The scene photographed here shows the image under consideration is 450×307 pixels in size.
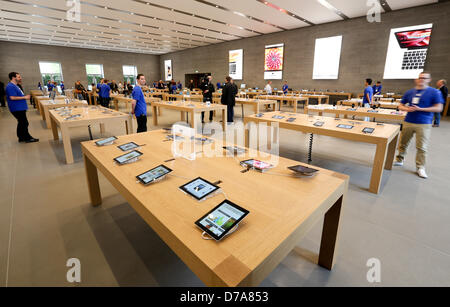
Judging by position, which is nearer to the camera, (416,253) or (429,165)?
(416,253)

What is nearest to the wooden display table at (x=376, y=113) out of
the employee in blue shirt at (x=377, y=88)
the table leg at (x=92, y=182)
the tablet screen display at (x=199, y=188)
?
the tablet screen display at (x=199, y=188)

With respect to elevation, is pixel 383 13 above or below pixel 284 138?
above

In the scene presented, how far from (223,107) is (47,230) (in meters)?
4.79

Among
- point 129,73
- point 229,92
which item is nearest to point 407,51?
point 229,92

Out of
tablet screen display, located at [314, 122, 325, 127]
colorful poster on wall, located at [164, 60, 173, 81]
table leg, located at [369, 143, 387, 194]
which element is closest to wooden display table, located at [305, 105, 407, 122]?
tablet screen display, located at [314, 122, 325, 127]

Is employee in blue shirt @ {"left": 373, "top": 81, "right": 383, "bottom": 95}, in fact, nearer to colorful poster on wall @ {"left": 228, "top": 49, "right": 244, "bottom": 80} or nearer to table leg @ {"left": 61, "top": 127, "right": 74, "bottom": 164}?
colorful poster on wall @ {"left": 228, "top": 49, "right": 244, "bottom": 80}

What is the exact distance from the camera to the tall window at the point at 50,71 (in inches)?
715

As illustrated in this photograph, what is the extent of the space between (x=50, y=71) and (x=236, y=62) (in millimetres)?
15201

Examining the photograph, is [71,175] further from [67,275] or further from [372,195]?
[372,195]

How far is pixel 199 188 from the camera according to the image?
1438 millimetres

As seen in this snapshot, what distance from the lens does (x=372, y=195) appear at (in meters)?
2.89

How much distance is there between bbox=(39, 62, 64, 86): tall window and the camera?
1816 cm

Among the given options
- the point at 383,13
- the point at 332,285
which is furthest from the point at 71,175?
the point at 383,13
